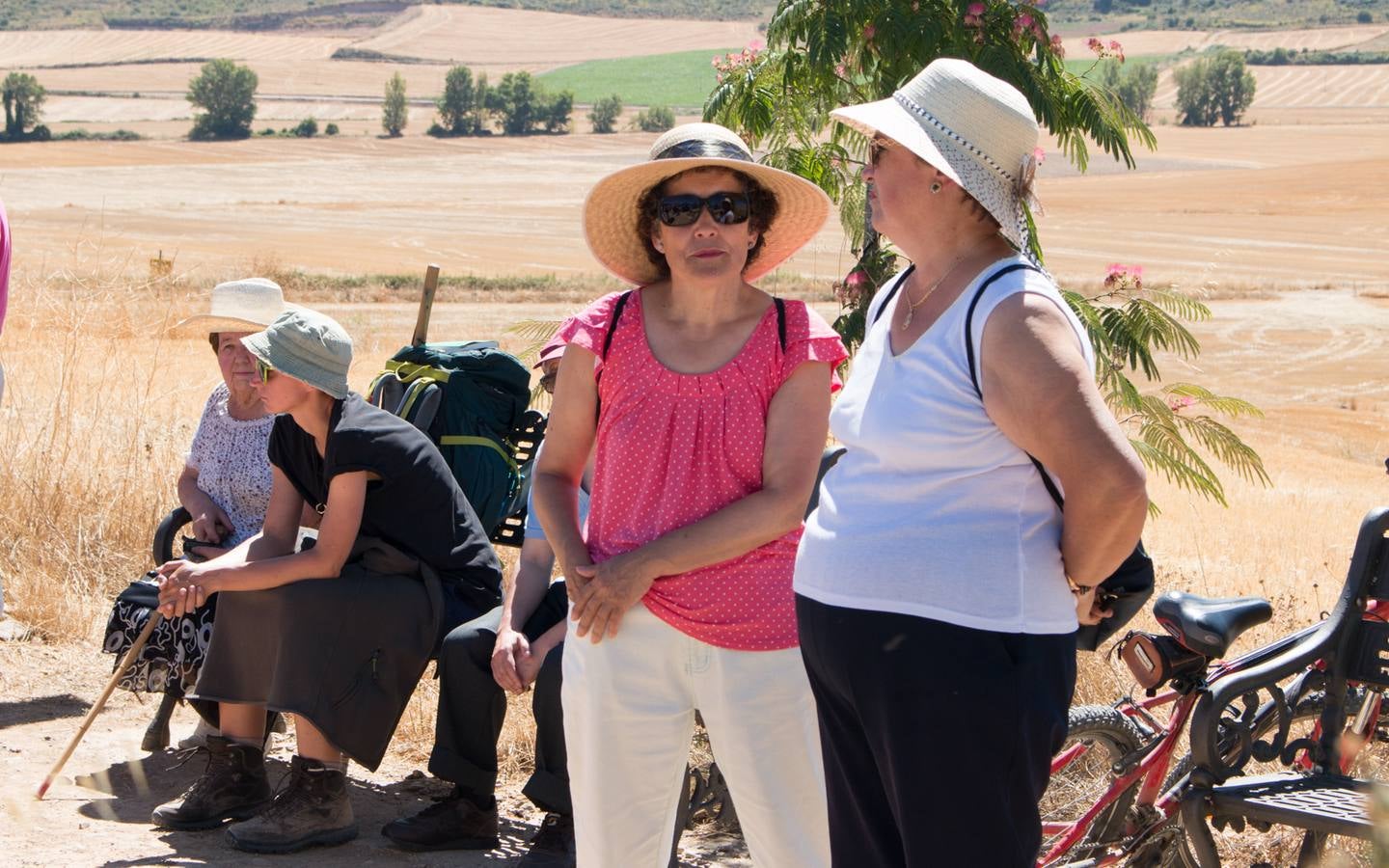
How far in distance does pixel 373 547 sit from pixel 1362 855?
2406 mm

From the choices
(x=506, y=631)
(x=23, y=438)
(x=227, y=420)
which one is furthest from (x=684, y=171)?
(x=23, y=438)

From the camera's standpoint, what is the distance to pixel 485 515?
4.75 metres

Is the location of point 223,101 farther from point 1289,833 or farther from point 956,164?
point 956,164

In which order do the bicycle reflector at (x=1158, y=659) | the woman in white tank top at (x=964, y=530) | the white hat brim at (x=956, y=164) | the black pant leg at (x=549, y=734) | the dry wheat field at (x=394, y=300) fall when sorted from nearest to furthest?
the woman in white tank top at (x=964, y=530), the white hat brim at (x=956, y=164), the bicycle reflector at (x=1158, y=659), the black pant leg at (x=549, y=734), the dry wheat field at (x=394, y=300)

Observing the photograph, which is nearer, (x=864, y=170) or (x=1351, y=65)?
(x=864, y=170)

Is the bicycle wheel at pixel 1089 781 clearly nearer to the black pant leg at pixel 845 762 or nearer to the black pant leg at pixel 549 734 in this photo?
the black pant leg at pixel 845 762

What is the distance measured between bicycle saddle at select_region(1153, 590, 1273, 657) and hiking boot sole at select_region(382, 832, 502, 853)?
70.2 inches

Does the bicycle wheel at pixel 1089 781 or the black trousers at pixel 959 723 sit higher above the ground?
the black trousers at pixel 959 723

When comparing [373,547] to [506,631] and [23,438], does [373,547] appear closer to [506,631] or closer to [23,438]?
[506,631]

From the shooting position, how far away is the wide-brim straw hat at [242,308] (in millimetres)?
4613

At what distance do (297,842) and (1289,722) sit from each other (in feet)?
7.58

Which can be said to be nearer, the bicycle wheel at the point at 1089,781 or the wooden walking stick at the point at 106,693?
the bicycle wheel at the point at 1089,781

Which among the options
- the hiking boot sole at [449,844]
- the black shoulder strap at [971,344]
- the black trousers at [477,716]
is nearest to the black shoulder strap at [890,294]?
the black shoulder strap at [971,344]

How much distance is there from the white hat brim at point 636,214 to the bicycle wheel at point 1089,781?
119 cm
